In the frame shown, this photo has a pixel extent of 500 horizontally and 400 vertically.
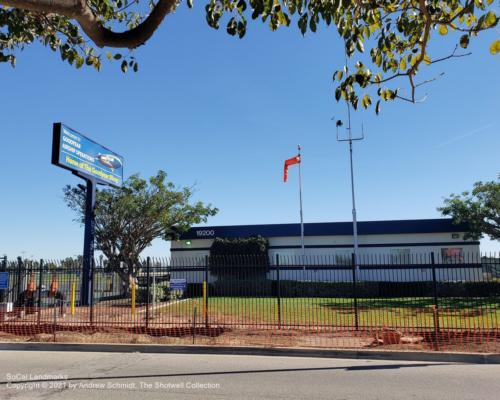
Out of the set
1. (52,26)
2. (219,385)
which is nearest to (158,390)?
(219,385)

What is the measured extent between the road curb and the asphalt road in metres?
0.39

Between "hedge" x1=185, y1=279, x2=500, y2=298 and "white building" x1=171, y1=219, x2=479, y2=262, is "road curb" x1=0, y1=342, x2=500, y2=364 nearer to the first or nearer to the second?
"hedge" x1=185, y1=279, x2=500, y2=298

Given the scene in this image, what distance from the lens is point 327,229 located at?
3619 centimetres

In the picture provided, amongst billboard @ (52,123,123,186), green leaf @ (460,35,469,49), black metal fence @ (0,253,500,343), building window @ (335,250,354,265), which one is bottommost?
black metal fence @ (0,253,500,343)

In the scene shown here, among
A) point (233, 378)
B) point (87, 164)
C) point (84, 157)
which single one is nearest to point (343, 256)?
point (87, 164)

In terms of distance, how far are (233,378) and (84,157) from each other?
55.7 ft

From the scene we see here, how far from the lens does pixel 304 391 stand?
749 centimetres

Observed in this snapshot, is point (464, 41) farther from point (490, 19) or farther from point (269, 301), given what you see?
point (269, 301)

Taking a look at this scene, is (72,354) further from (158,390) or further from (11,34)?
(11,34)

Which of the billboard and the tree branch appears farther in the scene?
the billboard

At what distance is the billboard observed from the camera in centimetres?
2105

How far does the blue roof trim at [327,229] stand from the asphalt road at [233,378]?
84.4 feet

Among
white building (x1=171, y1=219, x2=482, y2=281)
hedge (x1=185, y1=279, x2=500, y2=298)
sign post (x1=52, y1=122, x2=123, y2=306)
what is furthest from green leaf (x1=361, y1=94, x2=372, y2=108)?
white building (x1=171, y1=219, x2=482, y2=281)

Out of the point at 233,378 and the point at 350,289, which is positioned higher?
the point at 350,289
